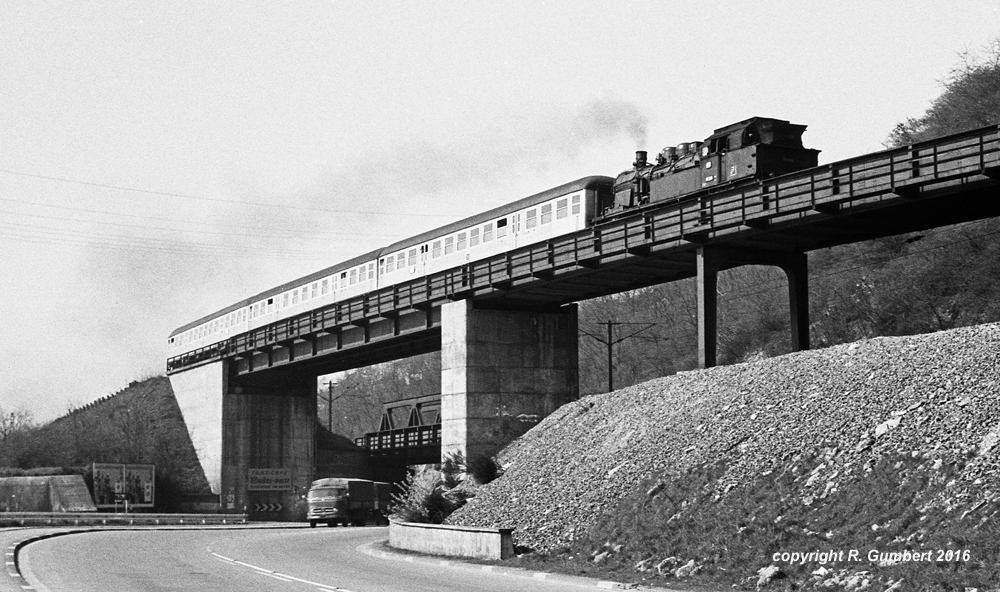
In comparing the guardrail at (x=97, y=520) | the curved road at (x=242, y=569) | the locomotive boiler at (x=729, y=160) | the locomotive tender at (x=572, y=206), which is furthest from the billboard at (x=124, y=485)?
the locomotive boiler at (x=729, y=160)

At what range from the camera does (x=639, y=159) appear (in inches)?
1770

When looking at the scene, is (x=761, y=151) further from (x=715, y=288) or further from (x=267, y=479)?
(x=267, y=479)

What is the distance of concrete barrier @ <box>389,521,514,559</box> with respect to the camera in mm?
26500

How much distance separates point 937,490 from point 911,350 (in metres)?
6.97

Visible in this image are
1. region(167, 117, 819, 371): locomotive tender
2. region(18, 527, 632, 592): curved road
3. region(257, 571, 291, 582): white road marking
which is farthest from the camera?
region(167, 117, 819, 371): locomotive tender

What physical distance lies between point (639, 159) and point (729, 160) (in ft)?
22.3

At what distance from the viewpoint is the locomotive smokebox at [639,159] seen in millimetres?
44397

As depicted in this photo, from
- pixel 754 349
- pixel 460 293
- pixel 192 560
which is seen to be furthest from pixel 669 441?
pixel 754 349

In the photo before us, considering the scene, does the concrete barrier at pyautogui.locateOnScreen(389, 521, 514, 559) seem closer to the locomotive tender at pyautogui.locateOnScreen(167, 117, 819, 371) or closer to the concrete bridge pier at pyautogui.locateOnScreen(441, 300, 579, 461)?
the concrete bridge pier at pyautogui.locateOnScreen(441, 300, 579, 461)

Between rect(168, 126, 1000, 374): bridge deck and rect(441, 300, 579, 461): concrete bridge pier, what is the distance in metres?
0.84

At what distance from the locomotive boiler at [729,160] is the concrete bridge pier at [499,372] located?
8.16 meters

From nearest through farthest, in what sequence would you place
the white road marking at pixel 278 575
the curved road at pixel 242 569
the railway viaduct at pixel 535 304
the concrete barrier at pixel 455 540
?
the white road marking at pixel 278 575, the curved road at pixel 242 569, the concrete barrier at pixel 455 540, the railway viaduct at pixel 535 304

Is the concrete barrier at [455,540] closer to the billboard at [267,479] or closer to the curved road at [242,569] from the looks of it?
the curved road at [242,569]

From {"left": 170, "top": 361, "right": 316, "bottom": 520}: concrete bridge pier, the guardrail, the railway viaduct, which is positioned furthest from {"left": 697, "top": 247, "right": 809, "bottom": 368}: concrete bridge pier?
{"left": 170, "top": 361, "right": 316, "bottom": 520}: concrete bridge pier
